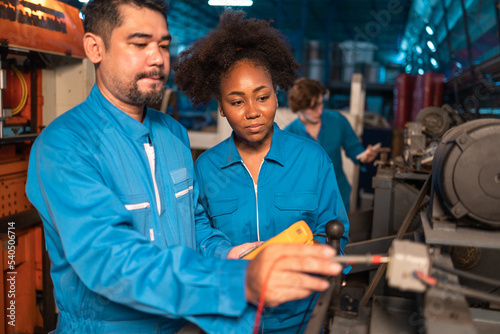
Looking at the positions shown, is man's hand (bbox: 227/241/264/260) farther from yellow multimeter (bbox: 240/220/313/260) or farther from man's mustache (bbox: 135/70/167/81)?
man's mustache (bbox: 135/70/167/81)

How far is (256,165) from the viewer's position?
5.00 feet

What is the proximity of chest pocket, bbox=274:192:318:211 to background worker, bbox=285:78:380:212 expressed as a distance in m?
1.79

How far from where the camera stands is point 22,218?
2.37m

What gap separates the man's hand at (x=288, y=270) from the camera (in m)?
0.78

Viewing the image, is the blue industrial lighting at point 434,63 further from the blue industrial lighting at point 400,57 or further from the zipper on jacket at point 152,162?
the zipper on jacket at point 152,162

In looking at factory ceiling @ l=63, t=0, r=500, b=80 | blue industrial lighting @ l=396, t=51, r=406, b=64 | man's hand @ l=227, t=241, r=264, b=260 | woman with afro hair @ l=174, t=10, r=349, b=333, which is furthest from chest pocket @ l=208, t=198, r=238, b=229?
blue industrial lighting @ l=396, t=51, r=406, b=64

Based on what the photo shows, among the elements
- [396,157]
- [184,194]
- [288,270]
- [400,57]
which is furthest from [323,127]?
[400,57]

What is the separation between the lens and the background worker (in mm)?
3146

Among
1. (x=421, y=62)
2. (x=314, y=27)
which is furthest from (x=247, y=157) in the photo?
(x=314, y=27)

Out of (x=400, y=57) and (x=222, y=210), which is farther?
(x=400, y=57)

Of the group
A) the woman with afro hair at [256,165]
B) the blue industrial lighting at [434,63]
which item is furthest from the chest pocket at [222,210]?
the blue industrial lighting at [434,63]

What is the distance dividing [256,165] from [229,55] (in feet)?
1.35

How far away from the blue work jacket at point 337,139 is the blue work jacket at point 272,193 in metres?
1.79

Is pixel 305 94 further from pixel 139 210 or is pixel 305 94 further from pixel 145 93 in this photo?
pixel 139 210
